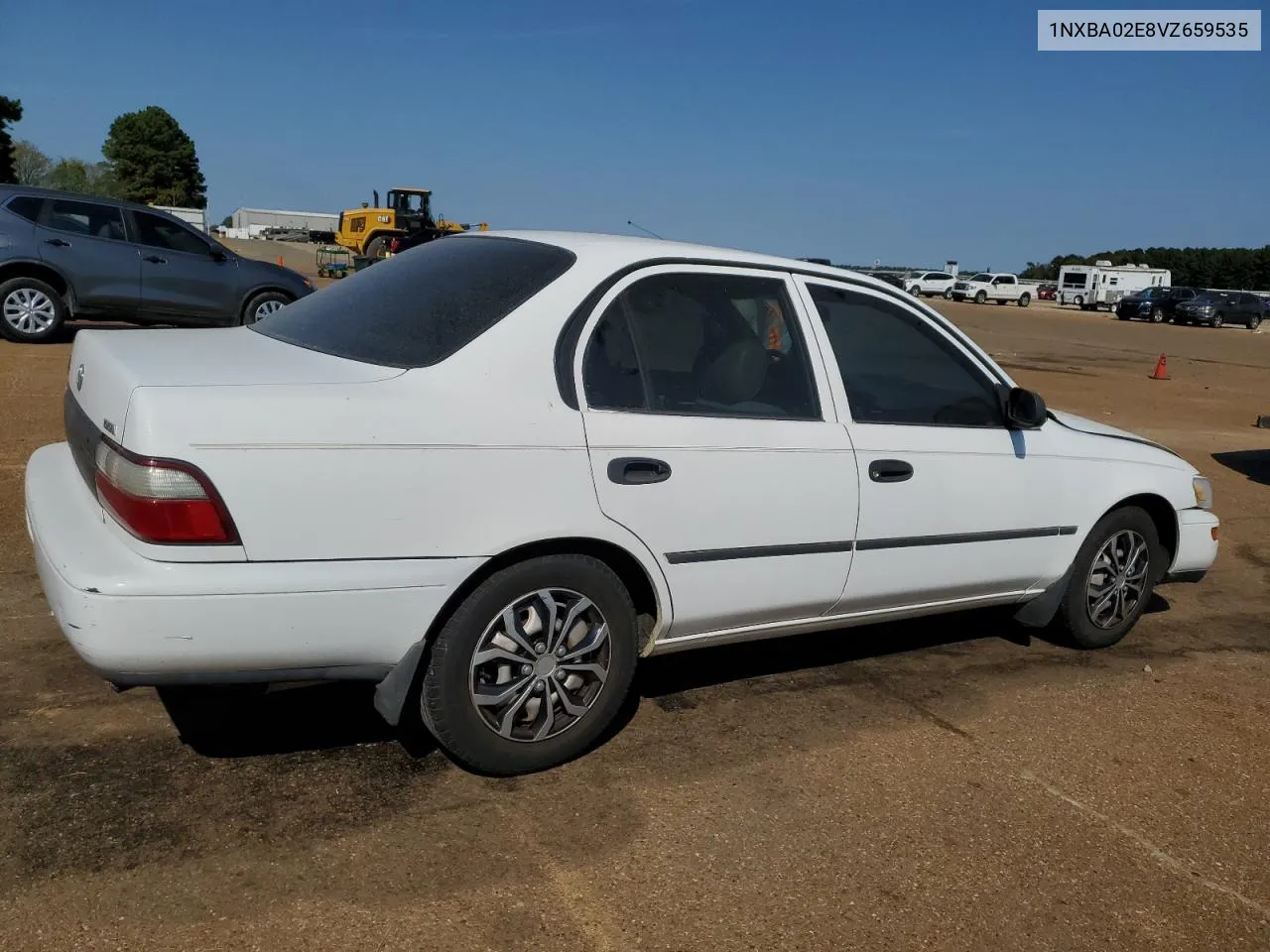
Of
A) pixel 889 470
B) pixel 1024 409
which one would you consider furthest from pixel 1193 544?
pixel 889 470

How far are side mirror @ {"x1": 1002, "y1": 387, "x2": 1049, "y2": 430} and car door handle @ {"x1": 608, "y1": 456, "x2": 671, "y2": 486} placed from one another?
1.64 meters

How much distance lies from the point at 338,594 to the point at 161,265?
10219 millimetres

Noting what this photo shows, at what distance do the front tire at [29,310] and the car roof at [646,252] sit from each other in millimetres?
9196

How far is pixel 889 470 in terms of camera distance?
13.0 ft

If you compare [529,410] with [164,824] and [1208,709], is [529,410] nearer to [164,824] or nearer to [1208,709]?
[164,824]

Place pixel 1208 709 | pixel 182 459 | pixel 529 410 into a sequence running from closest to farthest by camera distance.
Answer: pixel 182 459, pixel 529 410, pixel 1208 709

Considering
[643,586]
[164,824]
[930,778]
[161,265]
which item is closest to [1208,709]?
[930,778]

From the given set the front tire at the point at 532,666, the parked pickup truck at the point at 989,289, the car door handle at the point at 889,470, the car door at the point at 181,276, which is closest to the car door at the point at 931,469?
the car door handle at the point at 889,470

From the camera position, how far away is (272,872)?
2.84 m

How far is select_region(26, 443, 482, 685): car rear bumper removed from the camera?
2783 mm

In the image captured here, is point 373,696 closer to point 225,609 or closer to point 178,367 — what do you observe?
point 225,609

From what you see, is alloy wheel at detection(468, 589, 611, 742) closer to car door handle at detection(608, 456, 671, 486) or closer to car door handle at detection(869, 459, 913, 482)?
car door handle at detection(608, 456, 671, 486)

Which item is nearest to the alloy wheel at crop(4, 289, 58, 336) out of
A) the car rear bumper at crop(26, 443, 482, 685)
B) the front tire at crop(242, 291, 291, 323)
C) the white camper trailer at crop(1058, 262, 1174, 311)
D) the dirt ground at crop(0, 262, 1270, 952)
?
the front tire at crop(242, 291, 291, 323)

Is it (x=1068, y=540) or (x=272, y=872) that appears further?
(x=1068, y=540)
